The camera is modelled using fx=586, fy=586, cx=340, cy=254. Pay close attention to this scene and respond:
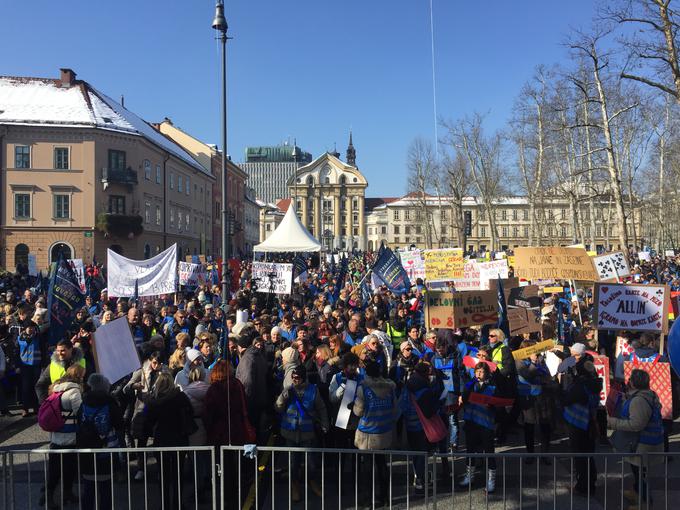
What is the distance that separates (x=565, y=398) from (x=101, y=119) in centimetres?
4143

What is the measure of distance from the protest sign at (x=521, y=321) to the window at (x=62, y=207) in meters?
36.6

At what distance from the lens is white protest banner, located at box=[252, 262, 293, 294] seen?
51.6 ft

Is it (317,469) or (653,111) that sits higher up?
(653,111)

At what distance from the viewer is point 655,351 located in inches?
323

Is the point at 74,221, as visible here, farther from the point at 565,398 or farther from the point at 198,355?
the point at 565,398

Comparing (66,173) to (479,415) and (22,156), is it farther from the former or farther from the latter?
(479,415)

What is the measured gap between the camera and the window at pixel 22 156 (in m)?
39.0

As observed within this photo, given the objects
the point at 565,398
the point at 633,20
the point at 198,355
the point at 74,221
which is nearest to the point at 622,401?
the point at 565,398

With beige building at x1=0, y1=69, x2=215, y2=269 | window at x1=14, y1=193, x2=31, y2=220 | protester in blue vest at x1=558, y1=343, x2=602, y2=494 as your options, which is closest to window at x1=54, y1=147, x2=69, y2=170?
beige building at x1=0, y1=69, x2=215, y2=269

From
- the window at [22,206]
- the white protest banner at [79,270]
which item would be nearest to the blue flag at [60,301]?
the white protest banner at [79,270]

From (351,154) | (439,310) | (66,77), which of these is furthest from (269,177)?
(439,310)

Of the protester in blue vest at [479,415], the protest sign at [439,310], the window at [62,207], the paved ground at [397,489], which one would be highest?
the window at [62,207]

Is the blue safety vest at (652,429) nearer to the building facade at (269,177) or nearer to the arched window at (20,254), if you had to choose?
the arched window at (20,254)

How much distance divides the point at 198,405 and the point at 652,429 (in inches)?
174
